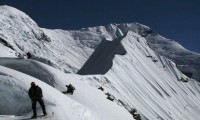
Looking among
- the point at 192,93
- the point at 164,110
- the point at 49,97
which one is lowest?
the point at 192,93

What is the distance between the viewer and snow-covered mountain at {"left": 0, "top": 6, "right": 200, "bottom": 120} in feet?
87.9

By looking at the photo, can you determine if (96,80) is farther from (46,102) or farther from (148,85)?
(148,85)

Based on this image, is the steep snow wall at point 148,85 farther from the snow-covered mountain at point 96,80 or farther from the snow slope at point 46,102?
the snow slope at point 46,102

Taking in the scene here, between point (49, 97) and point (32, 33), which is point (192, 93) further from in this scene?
point (49, 97)

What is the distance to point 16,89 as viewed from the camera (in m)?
26.7

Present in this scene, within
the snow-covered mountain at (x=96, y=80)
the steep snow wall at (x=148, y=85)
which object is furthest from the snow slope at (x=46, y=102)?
the steep snow wall at (x=148, y=85)

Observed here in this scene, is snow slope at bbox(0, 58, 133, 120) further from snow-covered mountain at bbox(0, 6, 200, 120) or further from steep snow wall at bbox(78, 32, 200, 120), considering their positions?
steep snow wall at bbox(78, 32, 200, 120)

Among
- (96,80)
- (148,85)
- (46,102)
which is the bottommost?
(148,85)

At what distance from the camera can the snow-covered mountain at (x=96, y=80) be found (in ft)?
87.9

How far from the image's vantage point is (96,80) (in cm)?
5622

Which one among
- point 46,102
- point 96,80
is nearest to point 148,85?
point 96,80

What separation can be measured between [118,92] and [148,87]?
26.5 meters

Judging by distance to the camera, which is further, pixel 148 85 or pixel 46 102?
pixel 148 85

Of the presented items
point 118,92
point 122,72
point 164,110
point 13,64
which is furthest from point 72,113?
point 164,110
